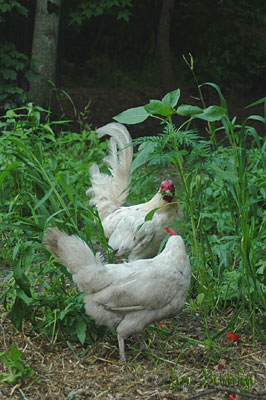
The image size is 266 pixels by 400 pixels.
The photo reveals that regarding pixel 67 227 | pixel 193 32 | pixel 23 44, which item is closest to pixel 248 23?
pixel 193 32

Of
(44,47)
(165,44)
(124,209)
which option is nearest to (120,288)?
(124,209)

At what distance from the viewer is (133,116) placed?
3.10 m

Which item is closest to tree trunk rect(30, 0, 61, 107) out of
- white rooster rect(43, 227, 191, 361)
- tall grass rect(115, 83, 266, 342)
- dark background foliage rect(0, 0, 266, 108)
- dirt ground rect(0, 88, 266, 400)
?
dark background foliage rect(0, 0, 266, 108)

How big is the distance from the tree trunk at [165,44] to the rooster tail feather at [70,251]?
6666 mm

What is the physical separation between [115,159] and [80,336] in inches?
82.9

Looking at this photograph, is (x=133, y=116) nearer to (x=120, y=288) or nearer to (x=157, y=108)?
(x=157, y=108)

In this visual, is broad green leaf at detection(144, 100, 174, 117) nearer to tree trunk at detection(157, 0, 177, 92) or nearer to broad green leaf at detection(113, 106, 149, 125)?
broad green leaf at detection(113, 106, 149, 125)

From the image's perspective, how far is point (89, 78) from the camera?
14289 millimetres

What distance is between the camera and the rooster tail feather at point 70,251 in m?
3.30

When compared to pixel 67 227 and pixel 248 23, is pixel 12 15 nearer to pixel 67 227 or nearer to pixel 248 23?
pixel 248 23

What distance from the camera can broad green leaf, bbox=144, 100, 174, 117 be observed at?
304cm

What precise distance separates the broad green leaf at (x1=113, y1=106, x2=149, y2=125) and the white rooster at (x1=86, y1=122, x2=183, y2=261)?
1178 millimetres

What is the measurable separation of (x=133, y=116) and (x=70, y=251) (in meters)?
0.86

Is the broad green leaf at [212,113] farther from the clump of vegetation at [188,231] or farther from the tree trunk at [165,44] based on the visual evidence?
the tree trunk at [165,44]
